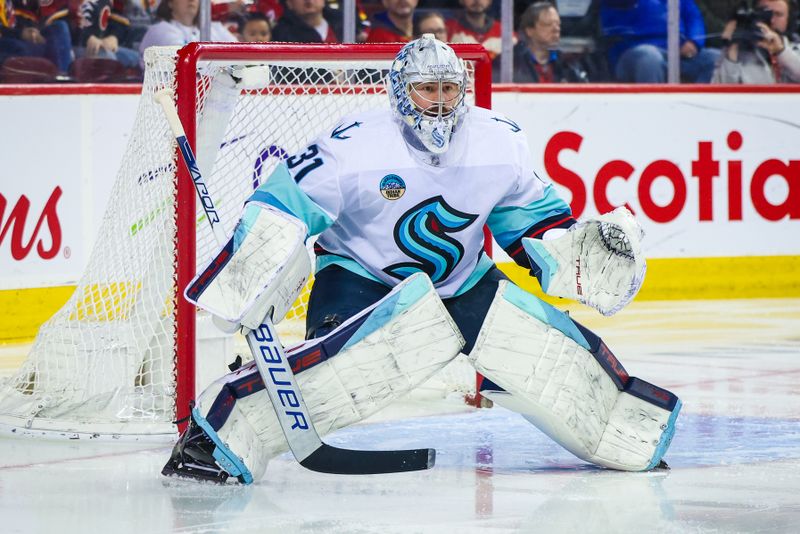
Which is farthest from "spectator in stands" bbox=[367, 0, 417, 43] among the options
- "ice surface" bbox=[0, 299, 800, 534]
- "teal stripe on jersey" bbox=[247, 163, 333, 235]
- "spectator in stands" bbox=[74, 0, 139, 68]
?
"teal stripe on jersey" bbox=[247, 163, 333, 235]

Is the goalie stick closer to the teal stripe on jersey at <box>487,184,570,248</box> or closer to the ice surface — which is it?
the ice surface

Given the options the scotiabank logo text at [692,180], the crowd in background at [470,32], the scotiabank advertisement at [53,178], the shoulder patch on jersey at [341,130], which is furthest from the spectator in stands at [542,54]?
the shoulder patch on jersey at [341,130]

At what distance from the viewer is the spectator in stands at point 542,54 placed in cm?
638

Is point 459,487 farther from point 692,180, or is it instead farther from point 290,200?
point 692,180

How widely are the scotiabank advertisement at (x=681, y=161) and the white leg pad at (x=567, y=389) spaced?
2.90m

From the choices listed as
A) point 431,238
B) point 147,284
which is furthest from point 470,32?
point 431,238

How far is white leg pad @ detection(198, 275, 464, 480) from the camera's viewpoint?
316cm

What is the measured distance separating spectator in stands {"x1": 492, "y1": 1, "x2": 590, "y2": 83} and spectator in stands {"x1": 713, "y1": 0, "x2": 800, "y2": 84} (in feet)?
2.21

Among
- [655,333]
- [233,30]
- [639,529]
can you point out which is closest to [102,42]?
[233,30]

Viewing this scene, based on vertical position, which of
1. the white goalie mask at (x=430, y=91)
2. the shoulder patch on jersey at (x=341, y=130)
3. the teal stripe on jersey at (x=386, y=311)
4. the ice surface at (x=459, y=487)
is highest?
the white goalie mask at (x=430, y=91)

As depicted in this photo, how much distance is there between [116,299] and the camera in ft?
13.0

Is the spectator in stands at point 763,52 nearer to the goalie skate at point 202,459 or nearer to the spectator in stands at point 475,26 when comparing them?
the spectator in stands at point 475,26

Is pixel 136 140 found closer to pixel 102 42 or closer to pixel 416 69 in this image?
pixel 416 69

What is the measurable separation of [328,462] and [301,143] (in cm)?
167
